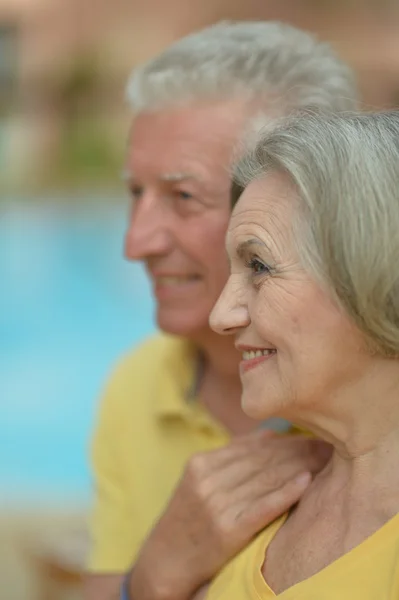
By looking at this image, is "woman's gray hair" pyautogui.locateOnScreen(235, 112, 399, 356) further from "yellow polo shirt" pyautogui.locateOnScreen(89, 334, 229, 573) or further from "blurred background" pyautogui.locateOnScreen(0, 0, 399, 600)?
"blurred background" pyautogui.locateOnScreen(0, 0, 399, 600)

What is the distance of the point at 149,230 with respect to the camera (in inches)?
77.6

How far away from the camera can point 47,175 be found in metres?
12.5

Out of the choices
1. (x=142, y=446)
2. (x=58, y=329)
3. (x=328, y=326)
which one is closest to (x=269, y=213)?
(x=328, y=326)

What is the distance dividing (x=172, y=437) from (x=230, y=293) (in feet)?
2.46

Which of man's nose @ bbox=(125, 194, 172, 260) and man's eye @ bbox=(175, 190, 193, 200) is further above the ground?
man's eye @ bbox=(175, 190, 193, 200)

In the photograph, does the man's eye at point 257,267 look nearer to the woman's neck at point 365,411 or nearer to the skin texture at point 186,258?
the woman's neck at point 365,411

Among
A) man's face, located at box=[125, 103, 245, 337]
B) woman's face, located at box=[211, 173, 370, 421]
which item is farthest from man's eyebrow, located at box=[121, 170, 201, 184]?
woman's face, located at box=[211, 173, 370, 421]

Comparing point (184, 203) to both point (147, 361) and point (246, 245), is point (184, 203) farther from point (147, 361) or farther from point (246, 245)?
point (246, 245)

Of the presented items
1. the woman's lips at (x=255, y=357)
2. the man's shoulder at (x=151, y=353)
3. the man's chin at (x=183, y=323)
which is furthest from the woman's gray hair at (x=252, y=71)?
the woman's lips at (x=255, y=357)

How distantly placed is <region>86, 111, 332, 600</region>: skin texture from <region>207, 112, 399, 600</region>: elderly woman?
0.25 meters

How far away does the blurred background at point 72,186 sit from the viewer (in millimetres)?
7824

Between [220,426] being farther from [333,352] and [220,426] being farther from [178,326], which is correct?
[333,352]

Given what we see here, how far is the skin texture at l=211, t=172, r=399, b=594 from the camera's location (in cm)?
129

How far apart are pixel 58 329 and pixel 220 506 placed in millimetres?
8103
